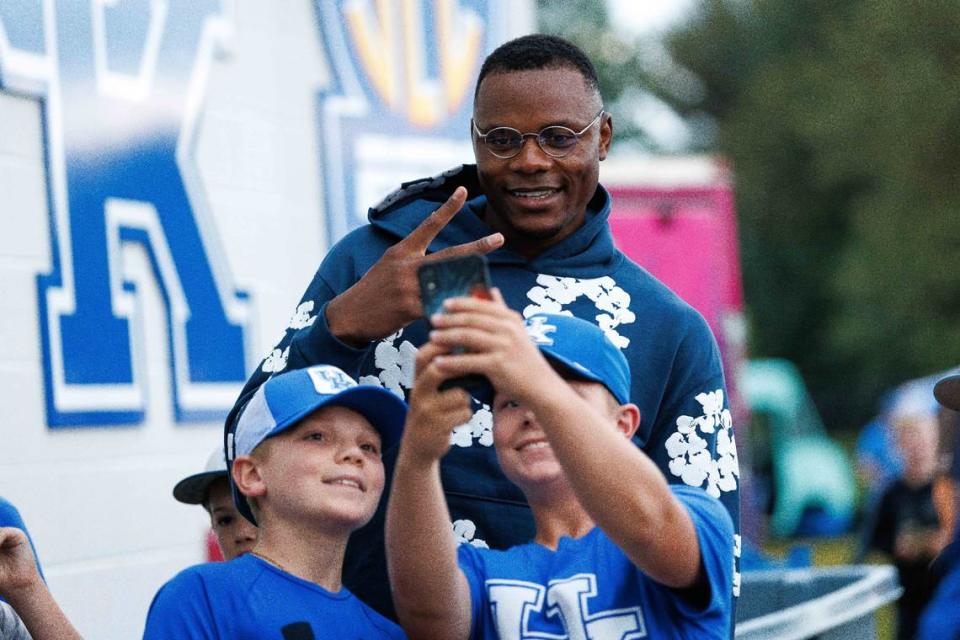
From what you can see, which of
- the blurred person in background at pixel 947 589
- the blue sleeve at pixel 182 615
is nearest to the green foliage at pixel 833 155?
the blurred person in background at pixel 947 589

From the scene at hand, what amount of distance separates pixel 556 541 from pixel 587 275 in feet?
1.86

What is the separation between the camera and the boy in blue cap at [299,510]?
2326 mm

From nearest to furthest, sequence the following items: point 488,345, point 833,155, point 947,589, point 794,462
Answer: point 488,345 → point 947,589 → point 794,462 → point 833,155

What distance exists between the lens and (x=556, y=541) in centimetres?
231

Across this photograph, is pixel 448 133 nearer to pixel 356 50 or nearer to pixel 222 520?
pixel 356 50

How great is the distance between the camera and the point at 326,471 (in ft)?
7.97

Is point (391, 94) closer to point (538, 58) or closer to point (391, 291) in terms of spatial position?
point (538, 58)

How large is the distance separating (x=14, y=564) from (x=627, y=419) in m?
1.03

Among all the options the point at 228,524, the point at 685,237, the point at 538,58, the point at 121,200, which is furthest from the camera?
the point at 685,237

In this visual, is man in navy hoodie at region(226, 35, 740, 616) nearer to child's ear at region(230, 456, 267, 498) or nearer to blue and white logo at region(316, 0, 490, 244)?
child's ear at region(230, 456, 267, 498)

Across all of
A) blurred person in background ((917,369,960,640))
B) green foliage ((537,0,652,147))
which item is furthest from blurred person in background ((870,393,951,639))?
A: green foliage ((537,0,652,147))

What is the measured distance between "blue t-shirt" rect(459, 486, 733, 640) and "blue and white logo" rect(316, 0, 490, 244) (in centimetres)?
345

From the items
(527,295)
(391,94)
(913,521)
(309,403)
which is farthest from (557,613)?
(913,521)

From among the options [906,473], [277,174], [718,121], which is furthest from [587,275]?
[718,121]
